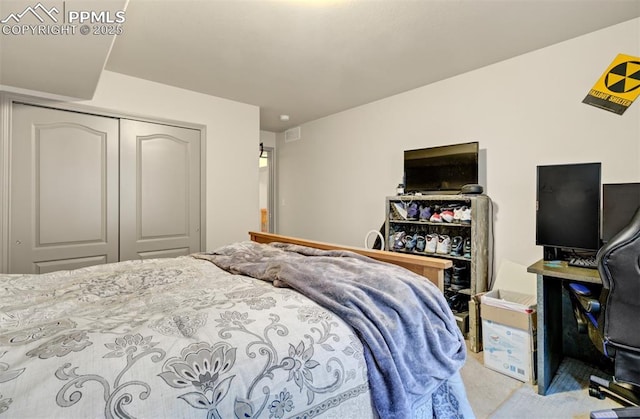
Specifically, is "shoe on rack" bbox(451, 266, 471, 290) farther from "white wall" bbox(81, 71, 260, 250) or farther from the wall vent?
the wall vent

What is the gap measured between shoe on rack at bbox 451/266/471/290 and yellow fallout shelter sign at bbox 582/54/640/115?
157cm

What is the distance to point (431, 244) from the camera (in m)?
2.85

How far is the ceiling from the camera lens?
1.92 meters

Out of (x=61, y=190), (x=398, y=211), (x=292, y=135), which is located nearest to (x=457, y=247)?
(x=398, y=211)

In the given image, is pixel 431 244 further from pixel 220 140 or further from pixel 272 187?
pixel 272 187

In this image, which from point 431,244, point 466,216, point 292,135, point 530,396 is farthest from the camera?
point 292,135

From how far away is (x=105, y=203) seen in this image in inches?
113

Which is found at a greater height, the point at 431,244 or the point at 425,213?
the point at 425,213

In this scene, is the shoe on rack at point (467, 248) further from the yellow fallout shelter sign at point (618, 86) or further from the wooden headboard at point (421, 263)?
the yellow fallout shelter sign at point (618, 86)

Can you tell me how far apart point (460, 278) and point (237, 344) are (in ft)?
7.87

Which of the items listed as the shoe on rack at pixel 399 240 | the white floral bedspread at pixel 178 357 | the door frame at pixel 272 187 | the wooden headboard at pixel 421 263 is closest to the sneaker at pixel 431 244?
the shoe on rack at pixel 399 240

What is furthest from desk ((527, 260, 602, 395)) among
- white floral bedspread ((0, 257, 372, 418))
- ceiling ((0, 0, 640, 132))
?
ceiling ((0, 0, 640, 132))

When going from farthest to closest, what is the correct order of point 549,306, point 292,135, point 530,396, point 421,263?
point 292,135 < point 549,306 < point 530,396 < point 421,263

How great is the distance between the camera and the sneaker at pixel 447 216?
2714 mm
